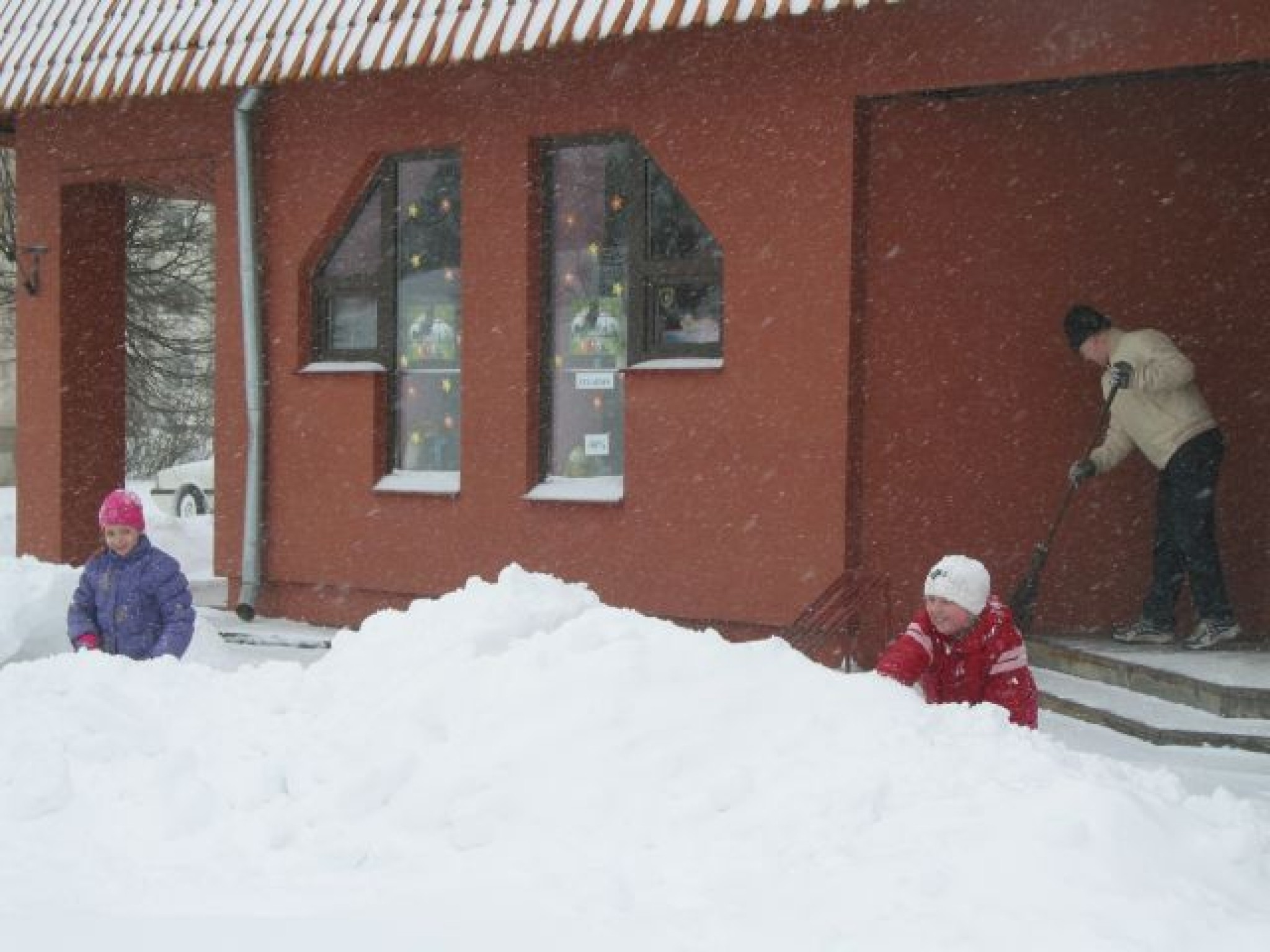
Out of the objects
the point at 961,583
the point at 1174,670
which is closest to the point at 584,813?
the point at 961,583

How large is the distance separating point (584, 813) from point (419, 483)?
6.42 metres

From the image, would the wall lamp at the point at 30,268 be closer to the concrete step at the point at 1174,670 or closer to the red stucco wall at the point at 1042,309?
the red stucco wall at the point at 1042,309

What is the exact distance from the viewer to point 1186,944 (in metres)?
3.49

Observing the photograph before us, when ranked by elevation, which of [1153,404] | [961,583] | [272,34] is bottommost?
[961,583]

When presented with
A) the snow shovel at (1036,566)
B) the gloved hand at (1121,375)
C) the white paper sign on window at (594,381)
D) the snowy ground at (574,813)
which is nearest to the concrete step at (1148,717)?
the snow shovel at (1036,566)

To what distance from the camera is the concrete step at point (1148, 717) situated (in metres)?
6.87

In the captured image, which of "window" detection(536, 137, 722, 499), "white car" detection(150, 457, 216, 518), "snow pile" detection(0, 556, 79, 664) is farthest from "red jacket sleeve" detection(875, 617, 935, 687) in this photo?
"white car" detection(150, 457, 216, 518)

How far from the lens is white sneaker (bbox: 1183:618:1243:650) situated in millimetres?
8023

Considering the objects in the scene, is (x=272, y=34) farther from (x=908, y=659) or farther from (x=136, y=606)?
(x=908, y=659)

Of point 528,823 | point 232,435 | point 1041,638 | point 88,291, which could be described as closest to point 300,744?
point 528,823

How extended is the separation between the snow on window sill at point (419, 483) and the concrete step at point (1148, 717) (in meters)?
3.91

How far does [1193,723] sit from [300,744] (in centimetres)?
393

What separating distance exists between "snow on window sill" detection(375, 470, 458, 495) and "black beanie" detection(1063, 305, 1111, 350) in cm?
384

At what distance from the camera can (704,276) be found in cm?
940
